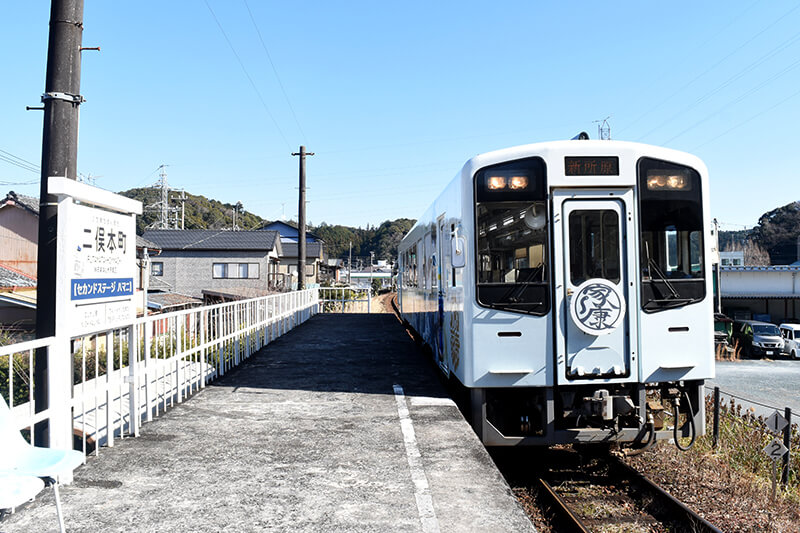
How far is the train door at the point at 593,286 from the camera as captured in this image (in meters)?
5.81

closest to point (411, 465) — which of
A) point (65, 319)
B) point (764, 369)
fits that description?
point (65, 319)

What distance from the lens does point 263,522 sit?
3736mm

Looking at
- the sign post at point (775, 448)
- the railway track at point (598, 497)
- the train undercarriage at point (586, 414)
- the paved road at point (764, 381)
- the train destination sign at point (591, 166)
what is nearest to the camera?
the railway track at point (598, 497)

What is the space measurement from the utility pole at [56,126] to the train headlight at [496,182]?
3.83 metres

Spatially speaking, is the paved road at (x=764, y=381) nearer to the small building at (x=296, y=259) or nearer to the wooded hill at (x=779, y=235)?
the small building at (x=296, y=259)

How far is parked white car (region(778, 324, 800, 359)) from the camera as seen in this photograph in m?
28.3

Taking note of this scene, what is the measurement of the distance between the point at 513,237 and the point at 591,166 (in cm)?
102

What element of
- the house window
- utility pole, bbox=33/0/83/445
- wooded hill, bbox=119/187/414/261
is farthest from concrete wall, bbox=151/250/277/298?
wooded hill, bbox=119/187/414/261

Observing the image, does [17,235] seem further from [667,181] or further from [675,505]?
[675,505]

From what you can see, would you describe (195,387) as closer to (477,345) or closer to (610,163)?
(477,345)

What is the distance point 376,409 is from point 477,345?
5.69ft

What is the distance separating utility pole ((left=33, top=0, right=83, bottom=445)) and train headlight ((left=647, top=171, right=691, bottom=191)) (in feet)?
17.7

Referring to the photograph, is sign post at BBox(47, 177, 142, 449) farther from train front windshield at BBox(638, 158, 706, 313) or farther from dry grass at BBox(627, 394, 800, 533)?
dry grass at BBox(627, 394, 800, 533)

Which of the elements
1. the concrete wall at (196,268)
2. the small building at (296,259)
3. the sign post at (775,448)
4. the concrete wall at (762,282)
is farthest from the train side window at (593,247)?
the small building at (296,259)
